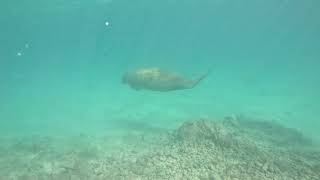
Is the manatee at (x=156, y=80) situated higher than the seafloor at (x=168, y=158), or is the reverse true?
the manatee at (x=156, y=80)

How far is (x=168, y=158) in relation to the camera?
23.5 ft

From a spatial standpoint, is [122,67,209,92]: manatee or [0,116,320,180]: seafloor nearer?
[0,116,320,180]: seafloor

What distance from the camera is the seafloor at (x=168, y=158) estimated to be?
644 centimetres

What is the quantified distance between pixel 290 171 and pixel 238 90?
20.5 meters

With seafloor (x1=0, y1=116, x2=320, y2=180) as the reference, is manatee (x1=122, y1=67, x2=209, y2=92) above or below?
above

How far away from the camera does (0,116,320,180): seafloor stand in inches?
253

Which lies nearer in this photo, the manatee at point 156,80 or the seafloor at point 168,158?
the seafloor at point 168,158

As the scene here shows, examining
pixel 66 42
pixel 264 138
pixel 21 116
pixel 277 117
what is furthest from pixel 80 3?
pixel 66 42

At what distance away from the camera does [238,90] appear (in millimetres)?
26703

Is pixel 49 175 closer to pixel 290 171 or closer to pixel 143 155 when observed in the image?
pixel 143 155

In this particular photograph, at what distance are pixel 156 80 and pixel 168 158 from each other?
4479 millimetres

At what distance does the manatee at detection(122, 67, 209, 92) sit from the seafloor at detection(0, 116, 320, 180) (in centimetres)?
185

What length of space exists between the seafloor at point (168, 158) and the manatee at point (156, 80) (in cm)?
185

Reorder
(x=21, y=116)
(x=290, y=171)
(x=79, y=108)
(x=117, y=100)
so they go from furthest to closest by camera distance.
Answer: (x=117, y=100)
(x=79, y=108)
(x=21, y=116)
(x=290, y=171)
